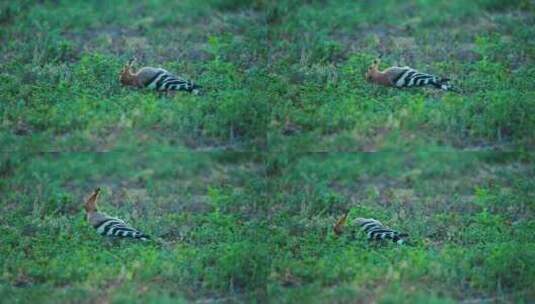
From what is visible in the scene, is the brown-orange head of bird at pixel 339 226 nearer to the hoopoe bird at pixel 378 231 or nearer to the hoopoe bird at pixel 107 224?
the hoopoe bird at pixel 378 231

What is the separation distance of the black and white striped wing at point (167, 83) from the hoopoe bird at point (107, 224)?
0.55 metres

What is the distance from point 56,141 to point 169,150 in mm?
492

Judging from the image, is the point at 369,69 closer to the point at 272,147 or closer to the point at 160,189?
the point at 272,147

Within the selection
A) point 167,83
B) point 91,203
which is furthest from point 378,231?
point 91,203

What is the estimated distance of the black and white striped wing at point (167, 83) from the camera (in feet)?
13.1

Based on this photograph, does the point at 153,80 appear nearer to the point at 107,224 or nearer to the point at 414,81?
the point at 107,224

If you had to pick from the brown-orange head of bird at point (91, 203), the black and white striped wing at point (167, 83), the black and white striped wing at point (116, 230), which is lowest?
the black and white striped wing at point (116, 230)

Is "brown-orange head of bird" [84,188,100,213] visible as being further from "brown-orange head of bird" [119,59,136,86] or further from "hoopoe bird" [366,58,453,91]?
"hoopoe bird" [366,58,453,91]

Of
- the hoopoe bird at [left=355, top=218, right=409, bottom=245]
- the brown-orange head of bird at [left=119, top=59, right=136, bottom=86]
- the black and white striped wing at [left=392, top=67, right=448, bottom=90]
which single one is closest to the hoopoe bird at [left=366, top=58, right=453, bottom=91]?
the black and white striped wing at [left=392, top=67, right=448, bottom=90]

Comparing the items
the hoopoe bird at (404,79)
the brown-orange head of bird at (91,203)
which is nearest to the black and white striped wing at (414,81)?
the hoopoe bird at (404,79)

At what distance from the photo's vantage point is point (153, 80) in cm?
400

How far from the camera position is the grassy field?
3.91m

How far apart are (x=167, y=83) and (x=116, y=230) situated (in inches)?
27.0

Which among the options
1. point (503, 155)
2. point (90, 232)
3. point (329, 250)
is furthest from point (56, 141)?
point (503, 155)
